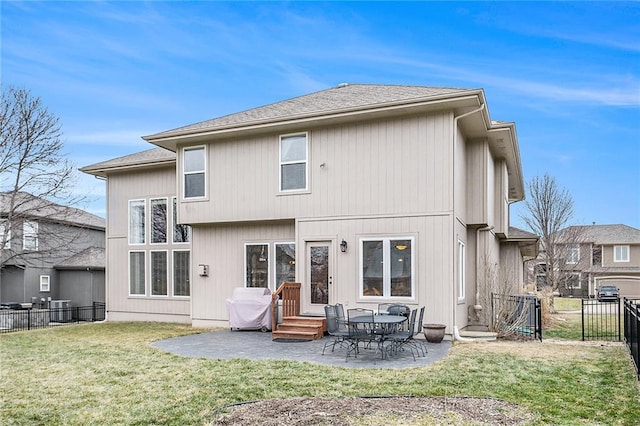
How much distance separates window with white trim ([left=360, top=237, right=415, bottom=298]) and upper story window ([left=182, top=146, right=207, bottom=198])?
498 cm

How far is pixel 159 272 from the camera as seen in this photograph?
1580 centimetres

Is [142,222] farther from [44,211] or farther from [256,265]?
[44,211]

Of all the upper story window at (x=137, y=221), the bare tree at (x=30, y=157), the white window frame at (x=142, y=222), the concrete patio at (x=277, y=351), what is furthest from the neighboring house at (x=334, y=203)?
the bare tree at (x=30, y=157)

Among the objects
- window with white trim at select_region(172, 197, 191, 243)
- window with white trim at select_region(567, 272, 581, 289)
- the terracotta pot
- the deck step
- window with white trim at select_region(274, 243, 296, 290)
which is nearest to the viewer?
the terracotta pot

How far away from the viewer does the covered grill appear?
39.6 feet

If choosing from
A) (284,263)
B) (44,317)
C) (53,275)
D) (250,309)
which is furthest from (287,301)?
(53,275)

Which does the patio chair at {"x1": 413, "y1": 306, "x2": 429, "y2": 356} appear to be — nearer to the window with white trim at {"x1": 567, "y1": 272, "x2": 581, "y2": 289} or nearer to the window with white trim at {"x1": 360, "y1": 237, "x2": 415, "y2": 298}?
the window with white trim at {"x1": 360, "y1": 237, "x2": 415, "y2": 298}

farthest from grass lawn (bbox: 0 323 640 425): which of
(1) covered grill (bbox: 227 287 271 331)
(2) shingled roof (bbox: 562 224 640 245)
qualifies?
(2) shingled roof (bbox: 562 224 640 245)

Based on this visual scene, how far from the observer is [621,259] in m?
38.7

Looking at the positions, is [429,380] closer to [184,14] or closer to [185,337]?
[185,337]

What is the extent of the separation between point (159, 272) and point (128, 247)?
1501 millimetres

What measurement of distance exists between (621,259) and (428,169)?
35017mm

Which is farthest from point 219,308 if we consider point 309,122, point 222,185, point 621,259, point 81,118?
point 621,259

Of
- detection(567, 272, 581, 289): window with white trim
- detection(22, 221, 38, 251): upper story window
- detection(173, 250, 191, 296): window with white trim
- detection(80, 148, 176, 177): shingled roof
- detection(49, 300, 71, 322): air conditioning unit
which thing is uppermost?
detection(80, 148, 176, 177): shingled roof
